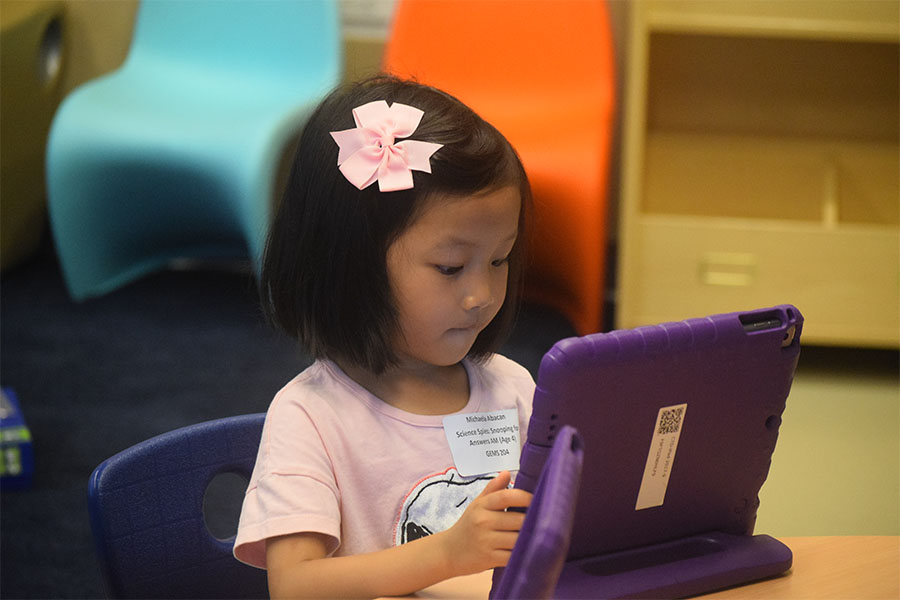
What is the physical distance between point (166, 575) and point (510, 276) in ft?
1.57

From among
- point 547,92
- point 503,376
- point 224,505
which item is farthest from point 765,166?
point 503,376

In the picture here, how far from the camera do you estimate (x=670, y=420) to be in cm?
81

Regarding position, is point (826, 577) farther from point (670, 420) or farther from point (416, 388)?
point (416, 388)

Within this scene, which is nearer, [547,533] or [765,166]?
[547,533]

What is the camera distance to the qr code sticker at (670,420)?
0.80 m

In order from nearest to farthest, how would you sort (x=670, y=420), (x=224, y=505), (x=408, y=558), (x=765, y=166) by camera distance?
(x=670, y=420), (x=408, y=558), (x=224, y=505), (x=765, y=166)

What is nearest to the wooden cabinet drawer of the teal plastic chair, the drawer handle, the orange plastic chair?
the drawer handle

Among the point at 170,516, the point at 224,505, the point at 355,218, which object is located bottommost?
the point at 224,505

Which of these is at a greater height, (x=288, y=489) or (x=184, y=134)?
(x=184, y=134)

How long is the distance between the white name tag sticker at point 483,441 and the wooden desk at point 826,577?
0.18m

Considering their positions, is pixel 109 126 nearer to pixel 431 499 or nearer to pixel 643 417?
pixel 431 499

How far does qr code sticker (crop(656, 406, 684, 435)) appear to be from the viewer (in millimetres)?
805

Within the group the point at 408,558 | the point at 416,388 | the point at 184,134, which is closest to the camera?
the point at 408,558

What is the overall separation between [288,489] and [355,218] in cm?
26
